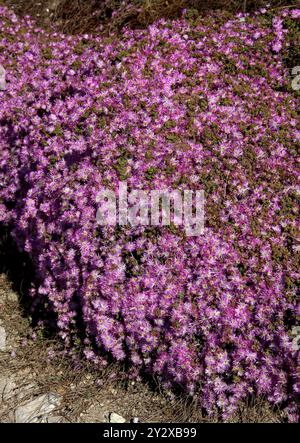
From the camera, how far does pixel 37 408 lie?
362 centimetres

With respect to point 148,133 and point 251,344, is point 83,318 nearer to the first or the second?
point 251,344

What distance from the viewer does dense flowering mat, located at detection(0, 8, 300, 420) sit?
3.28m

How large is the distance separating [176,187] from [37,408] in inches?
74.5

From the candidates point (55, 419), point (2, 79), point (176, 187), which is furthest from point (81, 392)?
point (2, 79)

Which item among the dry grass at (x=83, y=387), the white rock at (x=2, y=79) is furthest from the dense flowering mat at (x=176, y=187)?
the white rock at (x=2, y=79)

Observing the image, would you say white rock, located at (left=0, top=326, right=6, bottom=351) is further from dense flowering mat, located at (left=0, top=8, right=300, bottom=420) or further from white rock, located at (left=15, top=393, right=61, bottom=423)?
white rock, located at (left=15, top=393, right=61, bottom=423)

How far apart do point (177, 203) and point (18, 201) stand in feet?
5.13

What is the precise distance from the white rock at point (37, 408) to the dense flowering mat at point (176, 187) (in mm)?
426

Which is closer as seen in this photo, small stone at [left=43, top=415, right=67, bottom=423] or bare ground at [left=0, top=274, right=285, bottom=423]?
bare ground at [left=0, top=274, right=285, bottom=423]

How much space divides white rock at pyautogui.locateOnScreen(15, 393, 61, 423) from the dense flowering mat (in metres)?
0.43

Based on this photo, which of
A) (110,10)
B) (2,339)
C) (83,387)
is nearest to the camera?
(83,387)

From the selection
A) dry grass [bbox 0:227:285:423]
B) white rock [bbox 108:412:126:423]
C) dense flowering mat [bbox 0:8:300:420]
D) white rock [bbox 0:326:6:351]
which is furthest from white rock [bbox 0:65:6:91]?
white rock [bbox 108:412:126:423]

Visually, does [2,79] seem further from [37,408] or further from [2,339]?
[37,408]

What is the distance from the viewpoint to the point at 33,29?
5.82 metres
